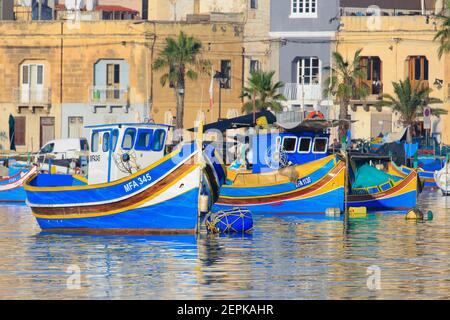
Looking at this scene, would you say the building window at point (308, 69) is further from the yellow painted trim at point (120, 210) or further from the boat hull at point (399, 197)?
the yellow painted trim at point (120, 210)

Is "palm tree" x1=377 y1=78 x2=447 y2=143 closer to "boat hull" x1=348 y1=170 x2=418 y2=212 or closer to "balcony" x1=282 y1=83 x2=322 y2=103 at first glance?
"balcony" x1=282 y1=83 x2=322 y2=103

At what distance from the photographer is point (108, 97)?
9481 centimetres

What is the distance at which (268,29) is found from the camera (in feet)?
314

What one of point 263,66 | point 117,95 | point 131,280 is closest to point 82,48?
point 117,95

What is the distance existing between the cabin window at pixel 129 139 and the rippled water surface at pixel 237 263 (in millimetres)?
3110

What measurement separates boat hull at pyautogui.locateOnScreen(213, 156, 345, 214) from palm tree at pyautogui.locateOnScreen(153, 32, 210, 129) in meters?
34.9

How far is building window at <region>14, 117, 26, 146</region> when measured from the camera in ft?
315

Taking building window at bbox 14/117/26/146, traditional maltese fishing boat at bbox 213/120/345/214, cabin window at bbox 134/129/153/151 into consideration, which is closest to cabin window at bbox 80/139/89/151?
building window at bbox 14/117/26/146

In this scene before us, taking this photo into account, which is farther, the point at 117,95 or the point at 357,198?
the point at 117,95

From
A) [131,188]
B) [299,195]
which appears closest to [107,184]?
[131,188]

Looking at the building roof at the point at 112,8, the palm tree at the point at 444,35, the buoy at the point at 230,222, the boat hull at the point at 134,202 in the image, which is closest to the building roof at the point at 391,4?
the palm tree at the point at 444,35
